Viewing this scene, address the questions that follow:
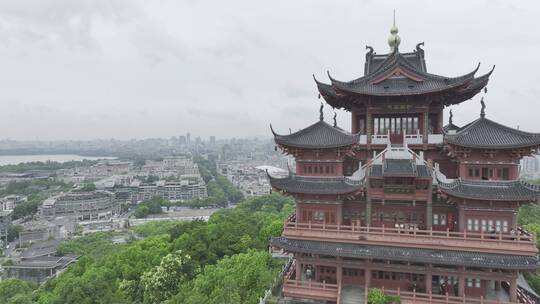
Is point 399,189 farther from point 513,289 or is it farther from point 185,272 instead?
point 185,272

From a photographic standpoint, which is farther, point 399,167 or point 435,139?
point 435,139

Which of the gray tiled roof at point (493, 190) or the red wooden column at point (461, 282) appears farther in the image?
the red wooden column at point (461, 282)

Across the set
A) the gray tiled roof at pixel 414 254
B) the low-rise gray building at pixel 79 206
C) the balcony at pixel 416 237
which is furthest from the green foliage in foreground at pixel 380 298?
the low-rise gray building at pixel 79 206

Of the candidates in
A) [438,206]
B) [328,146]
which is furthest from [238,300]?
[438,206]

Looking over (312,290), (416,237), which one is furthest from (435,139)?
(312,290)

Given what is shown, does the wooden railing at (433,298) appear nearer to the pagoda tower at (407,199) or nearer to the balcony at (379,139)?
the pagoda tower at (407,199)

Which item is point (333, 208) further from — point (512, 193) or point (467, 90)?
point (467, 90)
